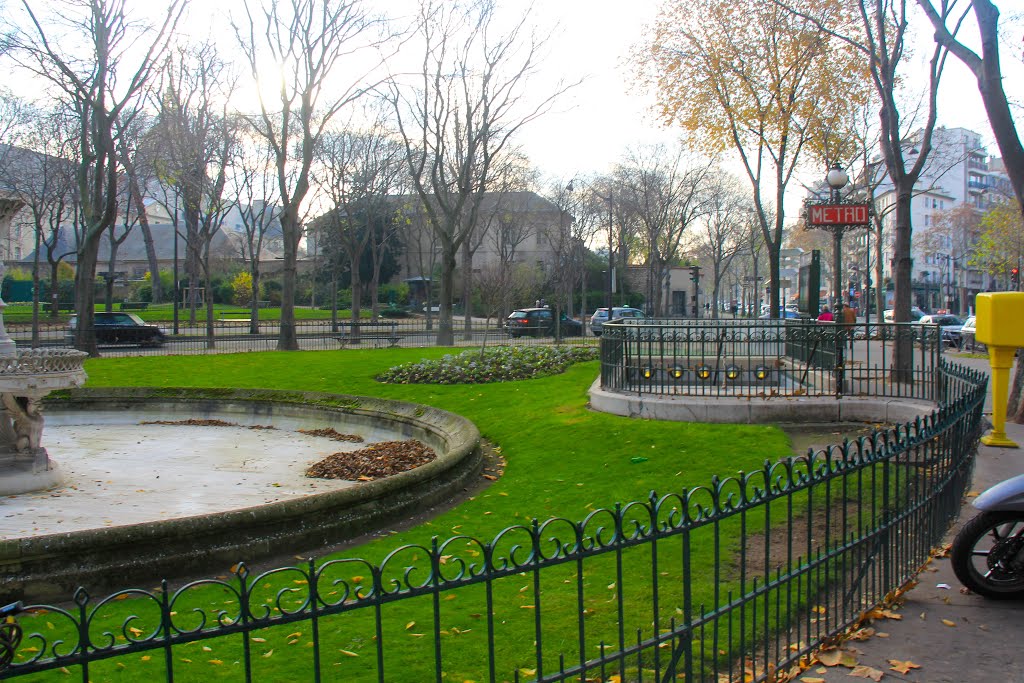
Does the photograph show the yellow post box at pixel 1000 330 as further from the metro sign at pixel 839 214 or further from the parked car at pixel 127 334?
the parked car at pixel 127 334

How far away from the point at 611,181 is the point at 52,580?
49.0m

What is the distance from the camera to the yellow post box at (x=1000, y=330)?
9438mm

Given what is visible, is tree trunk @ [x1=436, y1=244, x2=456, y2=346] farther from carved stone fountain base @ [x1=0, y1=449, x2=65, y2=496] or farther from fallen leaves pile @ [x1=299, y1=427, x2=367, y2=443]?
carved stone fountain base @ [x1=0, y1=449, x2=65, y2=496]

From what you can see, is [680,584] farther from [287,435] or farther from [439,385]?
[439,385]

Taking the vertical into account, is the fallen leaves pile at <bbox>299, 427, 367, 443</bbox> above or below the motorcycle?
below

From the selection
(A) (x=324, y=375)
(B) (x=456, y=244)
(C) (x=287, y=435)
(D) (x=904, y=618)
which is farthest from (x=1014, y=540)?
(B) (x=456, y=244)

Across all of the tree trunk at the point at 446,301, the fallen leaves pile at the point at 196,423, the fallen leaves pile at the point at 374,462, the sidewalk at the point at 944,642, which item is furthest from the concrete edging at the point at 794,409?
the tree trunk at the point at 446,301

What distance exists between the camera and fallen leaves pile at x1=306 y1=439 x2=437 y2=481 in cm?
1118

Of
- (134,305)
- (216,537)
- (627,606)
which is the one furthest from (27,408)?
(134,305)

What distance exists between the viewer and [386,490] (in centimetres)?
861

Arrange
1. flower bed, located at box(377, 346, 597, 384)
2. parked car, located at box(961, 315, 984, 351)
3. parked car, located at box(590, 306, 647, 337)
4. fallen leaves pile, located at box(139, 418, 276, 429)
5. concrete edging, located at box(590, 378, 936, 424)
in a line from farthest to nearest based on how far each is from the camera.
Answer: parked car, located at box(590, 306, 647, 337) → parked car, located at box(961, 315, 984, 351) → flower bed, located at box(377, 346, 597, 384) → fallen leaves pile, located at box(139, 418, 276, 429) → concrete edging, located at box(590, 378, 936, 424)

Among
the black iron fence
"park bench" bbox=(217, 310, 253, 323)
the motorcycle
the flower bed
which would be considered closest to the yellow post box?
the black iron fence

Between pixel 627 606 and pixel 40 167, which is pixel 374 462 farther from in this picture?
pixel 40 167

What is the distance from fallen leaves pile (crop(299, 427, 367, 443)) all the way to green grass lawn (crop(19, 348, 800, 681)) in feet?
6.46
